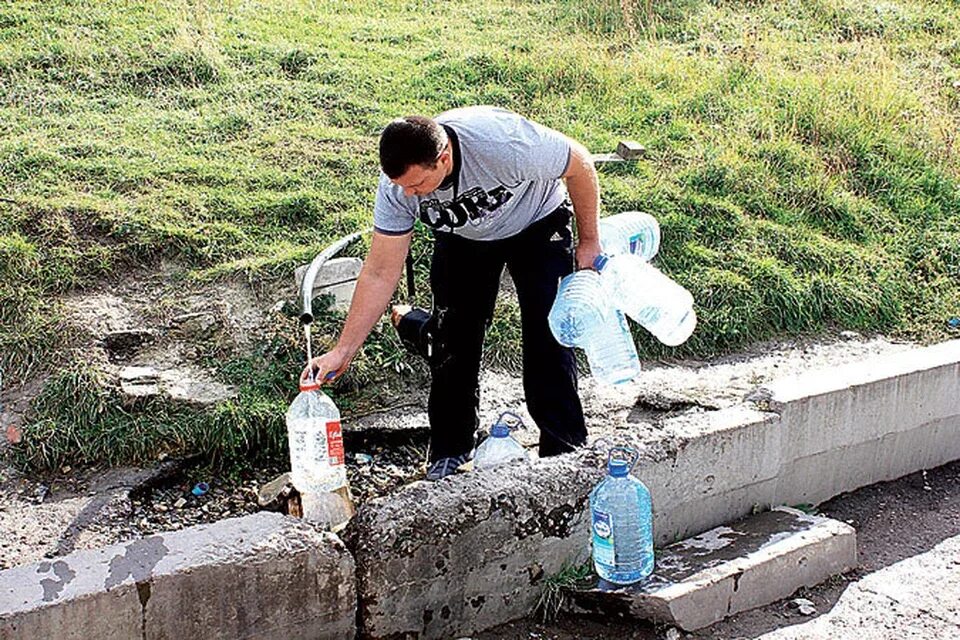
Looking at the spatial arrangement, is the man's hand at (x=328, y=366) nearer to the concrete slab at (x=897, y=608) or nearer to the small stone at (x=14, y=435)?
the small stone at (x=14, y=435)

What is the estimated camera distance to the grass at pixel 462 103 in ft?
20.4

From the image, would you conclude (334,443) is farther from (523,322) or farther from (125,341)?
(125,341)

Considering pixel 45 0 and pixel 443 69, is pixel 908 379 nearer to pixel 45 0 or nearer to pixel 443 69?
pixel 443 69

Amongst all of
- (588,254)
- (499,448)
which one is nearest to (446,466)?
(499,448)

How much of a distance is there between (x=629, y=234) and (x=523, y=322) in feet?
2.46

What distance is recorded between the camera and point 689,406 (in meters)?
5.67

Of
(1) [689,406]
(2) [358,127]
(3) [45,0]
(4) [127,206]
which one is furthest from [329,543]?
(3) [45,0]

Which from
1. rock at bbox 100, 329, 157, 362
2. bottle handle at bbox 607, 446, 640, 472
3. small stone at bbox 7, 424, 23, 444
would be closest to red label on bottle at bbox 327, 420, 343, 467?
bottle handle at bbox 607, 446, 640, 472

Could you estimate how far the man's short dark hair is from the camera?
3.78 metres

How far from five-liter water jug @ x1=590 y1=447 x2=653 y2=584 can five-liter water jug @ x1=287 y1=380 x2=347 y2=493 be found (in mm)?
981

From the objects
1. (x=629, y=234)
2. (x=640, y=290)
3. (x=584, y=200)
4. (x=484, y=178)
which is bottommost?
(x=640, y=290)

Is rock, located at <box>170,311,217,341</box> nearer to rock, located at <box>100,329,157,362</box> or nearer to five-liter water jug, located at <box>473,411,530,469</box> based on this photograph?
rock, located at <box>100,329,157,362</box>

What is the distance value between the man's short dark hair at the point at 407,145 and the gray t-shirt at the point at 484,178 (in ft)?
0.97

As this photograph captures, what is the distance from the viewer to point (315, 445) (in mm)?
4469
